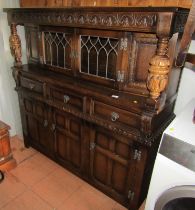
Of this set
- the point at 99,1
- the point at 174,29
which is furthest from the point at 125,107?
the point at 99,1

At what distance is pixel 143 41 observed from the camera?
1.36 meters

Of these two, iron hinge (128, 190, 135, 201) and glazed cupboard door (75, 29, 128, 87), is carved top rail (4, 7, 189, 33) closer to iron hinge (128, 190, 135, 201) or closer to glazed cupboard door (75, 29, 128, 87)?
glazed cupboard door (75, 29, 128, 87)

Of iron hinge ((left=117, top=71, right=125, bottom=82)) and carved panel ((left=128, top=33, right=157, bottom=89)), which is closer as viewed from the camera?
carved panel ((left=128, top=33, right=157, bottom=89))

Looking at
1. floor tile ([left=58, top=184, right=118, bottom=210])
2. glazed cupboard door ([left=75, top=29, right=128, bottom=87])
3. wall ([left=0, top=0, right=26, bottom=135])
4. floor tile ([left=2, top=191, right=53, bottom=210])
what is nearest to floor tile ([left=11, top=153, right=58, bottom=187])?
floor tile ([left=2, top=191, right=53, bottom=210])

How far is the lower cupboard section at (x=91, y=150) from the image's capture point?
1.57 meters

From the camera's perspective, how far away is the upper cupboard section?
141 centimetres

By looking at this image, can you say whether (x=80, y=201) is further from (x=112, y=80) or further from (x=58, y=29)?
(x=58, y=29)

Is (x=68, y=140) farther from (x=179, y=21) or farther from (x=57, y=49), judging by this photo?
(x=179, y=21)

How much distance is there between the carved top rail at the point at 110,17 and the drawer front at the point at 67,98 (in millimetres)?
563

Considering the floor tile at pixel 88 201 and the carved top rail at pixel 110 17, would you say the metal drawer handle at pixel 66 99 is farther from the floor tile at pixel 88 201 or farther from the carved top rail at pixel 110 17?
the floor tile at pixel 88 201

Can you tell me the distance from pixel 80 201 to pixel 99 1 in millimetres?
1809

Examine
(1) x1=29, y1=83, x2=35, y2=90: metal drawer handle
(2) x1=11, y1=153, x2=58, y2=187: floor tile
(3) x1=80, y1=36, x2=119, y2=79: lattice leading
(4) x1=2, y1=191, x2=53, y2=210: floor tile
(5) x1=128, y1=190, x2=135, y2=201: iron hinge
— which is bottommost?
(4) x1=2, y1=191, x2=53, y2=210: floor tile

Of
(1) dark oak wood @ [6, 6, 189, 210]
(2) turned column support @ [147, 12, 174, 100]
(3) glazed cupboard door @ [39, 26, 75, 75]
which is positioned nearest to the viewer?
(2) turned column support @ [147, 12, 174, 100]

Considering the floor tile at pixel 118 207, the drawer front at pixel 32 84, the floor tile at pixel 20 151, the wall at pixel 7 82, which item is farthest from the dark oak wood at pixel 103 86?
the floor tile at pixel 20 151
